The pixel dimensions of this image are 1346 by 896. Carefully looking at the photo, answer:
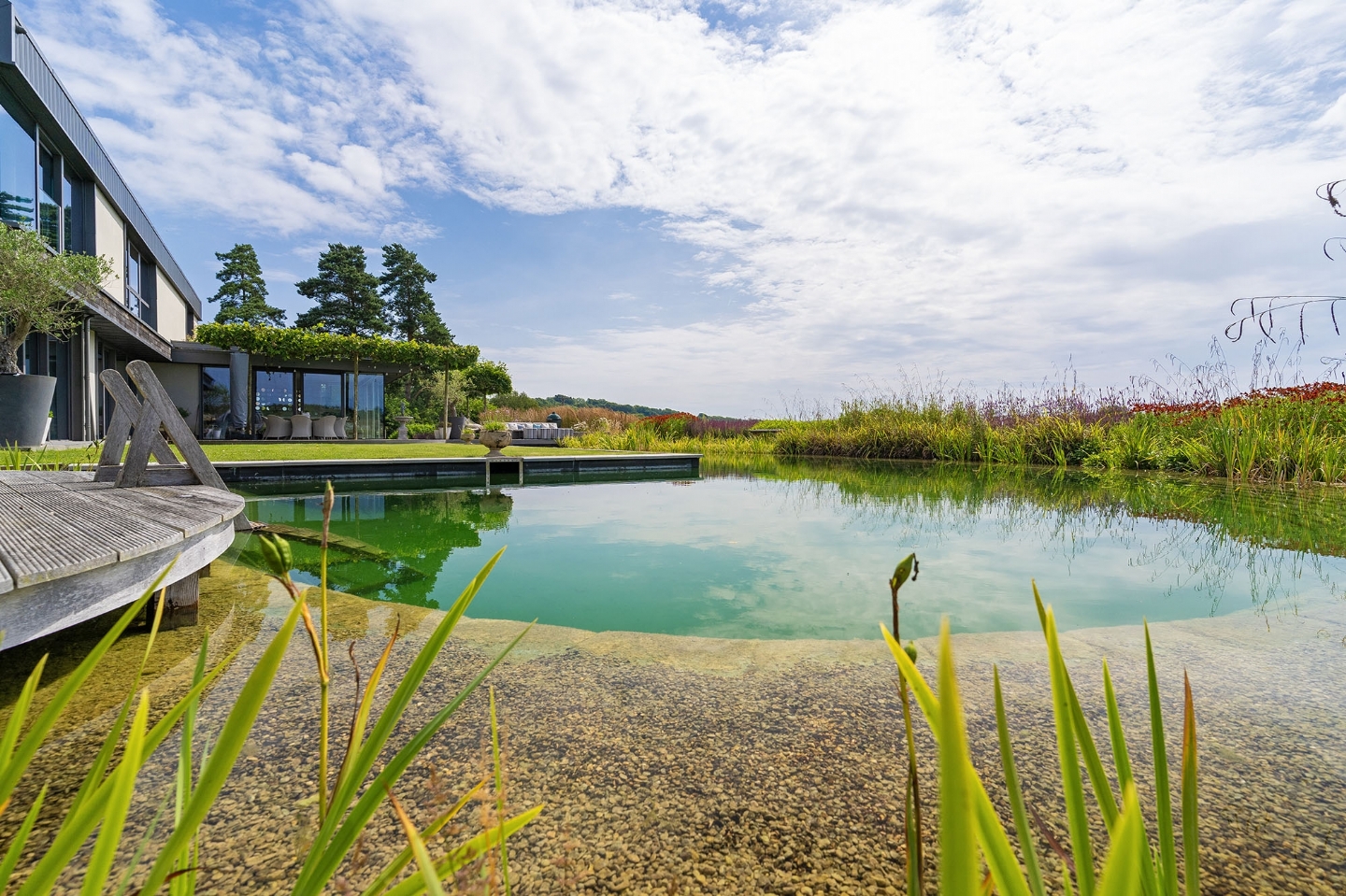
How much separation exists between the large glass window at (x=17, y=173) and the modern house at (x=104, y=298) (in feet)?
0.04

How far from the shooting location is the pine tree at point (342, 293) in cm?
2959

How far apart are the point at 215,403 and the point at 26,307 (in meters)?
10.1

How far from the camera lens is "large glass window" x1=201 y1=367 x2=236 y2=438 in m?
15.0

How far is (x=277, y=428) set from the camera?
1501 cm

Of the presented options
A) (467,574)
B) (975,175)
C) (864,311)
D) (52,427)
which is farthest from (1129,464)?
(52,427)

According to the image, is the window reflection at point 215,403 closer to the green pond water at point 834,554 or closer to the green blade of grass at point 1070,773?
the green pond water at point 834,554

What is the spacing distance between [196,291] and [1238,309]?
1043 inches

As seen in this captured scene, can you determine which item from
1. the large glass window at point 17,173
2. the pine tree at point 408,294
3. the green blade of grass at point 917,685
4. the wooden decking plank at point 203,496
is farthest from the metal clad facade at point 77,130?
the pine tree at point 408,294

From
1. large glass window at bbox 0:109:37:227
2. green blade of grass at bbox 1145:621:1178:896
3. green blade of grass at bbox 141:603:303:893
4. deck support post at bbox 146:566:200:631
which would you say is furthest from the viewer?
large glass window at bbox 0:109:37:227

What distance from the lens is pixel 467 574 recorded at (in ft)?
11.7

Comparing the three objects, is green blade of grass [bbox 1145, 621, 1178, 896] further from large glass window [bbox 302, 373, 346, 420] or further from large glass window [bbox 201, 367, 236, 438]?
large glass window [bbox 302, 373, 346, 420]

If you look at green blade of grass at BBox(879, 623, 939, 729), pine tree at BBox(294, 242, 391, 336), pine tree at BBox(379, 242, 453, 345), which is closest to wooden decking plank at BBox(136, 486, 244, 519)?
green blade of grass at BBox(879, 623, 939, 729)

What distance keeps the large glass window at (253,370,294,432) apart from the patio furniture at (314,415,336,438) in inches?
37.3

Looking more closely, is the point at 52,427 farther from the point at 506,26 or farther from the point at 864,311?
the point at 864,311
